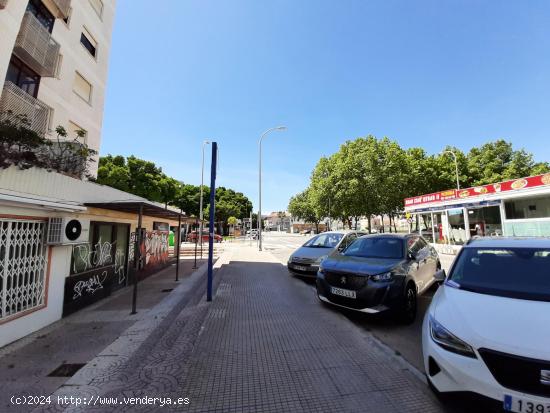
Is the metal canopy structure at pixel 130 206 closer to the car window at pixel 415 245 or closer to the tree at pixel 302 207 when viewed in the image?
the car window at pixel 415 245

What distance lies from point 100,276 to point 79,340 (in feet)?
9.93

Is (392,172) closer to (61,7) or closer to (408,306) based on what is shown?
(408,306)

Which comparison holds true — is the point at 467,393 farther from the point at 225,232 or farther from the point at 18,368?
the point at 225,232

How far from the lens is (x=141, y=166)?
22219mm

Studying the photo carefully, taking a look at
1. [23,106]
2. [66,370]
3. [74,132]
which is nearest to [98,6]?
[74,132]

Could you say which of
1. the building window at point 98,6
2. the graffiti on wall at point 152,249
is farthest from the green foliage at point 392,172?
the building window at point 98,6

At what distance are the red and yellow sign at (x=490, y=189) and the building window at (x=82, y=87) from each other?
24.2 m

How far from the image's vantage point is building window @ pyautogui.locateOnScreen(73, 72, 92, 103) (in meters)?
12.7

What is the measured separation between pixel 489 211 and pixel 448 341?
71.9 feet

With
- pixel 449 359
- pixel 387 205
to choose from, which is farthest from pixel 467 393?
pixel 387 205

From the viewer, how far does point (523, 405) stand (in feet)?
6.60

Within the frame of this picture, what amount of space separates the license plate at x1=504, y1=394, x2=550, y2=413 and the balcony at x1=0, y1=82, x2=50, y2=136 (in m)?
9.97

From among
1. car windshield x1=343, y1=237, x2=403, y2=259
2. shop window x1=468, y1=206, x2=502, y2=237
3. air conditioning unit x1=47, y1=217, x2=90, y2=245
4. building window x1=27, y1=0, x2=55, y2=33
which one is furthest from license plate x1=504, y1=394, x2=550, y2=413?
shop window x1=468, y1=206, x2=502, y2=237

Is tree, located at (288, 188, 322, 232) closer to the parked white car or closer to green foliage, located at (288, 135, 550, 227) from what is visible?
green foliage, located at (288, 135, 550, 227)
